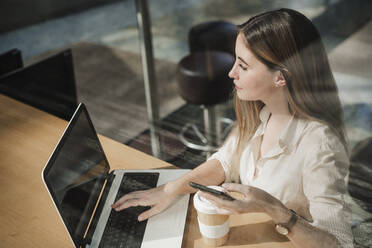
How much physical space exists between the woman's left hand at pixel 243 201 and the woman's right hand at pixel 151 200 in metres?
0.22

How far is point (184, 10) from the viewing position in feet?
13.6

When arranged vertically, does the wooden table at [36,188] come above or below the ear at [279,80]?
below

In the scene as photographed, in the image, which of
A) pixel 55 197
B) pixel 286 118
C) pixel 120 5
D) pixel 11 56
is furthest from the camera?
pixel 120 5

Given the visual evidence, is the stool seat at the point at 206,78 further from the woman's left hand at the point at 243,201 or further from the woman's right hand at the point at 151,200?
the woman's left hand at the point at 243,201

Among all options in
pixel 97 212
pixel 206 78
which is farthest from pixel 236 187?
pixel 206 78

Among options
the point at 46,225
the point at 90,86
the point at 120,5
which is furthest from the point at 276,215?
the point at 120,5

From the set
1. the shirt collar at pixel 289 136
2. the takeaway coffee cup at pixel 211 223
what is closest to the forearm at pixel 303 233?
the takeaway coffee cup at pixel 211 223

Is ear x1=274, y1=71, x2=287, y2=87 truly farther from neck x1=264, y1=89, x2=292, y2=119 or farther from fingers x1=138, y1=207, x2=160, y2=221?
fingers x1=138, y1=207, x2=160, y2=221

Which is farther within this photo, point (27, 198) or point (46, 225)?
point (27, 198)

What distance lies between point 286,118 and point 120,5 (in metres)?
3.00

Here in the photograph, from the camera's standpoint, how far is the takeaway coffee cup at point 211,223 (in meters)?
1.08

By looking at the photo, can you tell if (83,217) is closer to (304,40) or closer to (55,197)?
(55,197)

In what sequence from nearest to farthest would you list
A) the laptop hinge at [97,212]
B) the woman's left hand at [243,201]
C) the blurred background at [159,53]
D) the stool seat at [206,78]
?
the woman's left hand at [243,201], the laptop hinge at [97,212], the stool seat at [206,78], the blurred background at [159,53]

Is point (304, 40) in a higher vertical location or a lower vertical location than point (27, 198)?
higher
